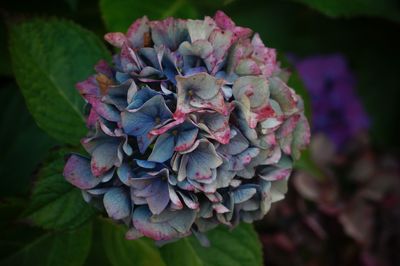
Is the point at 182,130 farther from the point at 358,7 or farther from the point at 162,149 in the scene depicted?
the point at 358,7

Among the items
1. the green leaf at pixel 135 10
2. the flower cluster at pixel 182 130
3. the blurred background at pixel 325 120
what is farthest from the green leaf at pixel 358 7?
the flower cluster at pixel 182 130

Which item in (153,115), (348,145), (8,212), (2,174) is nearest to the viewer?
(153,115)

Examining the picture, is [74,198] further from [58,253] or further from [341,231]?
[341,231]

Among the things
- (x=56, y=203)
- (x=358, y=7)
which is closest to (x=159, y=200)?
(x=56, y=203)

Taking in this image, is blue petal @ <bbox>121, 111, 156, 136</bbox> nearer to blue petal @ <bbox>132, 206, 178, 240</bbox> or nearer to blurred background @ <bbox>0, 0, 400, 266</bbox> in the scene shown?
blue petal @ <bbox>132, 206, 178, 240</bbox>

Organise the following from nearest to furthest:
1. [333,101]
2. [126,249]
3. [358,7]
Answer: [126,249] → [358,7] → [333,101]

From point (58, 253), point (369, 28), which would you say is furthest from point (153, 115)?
point (369, 28)
